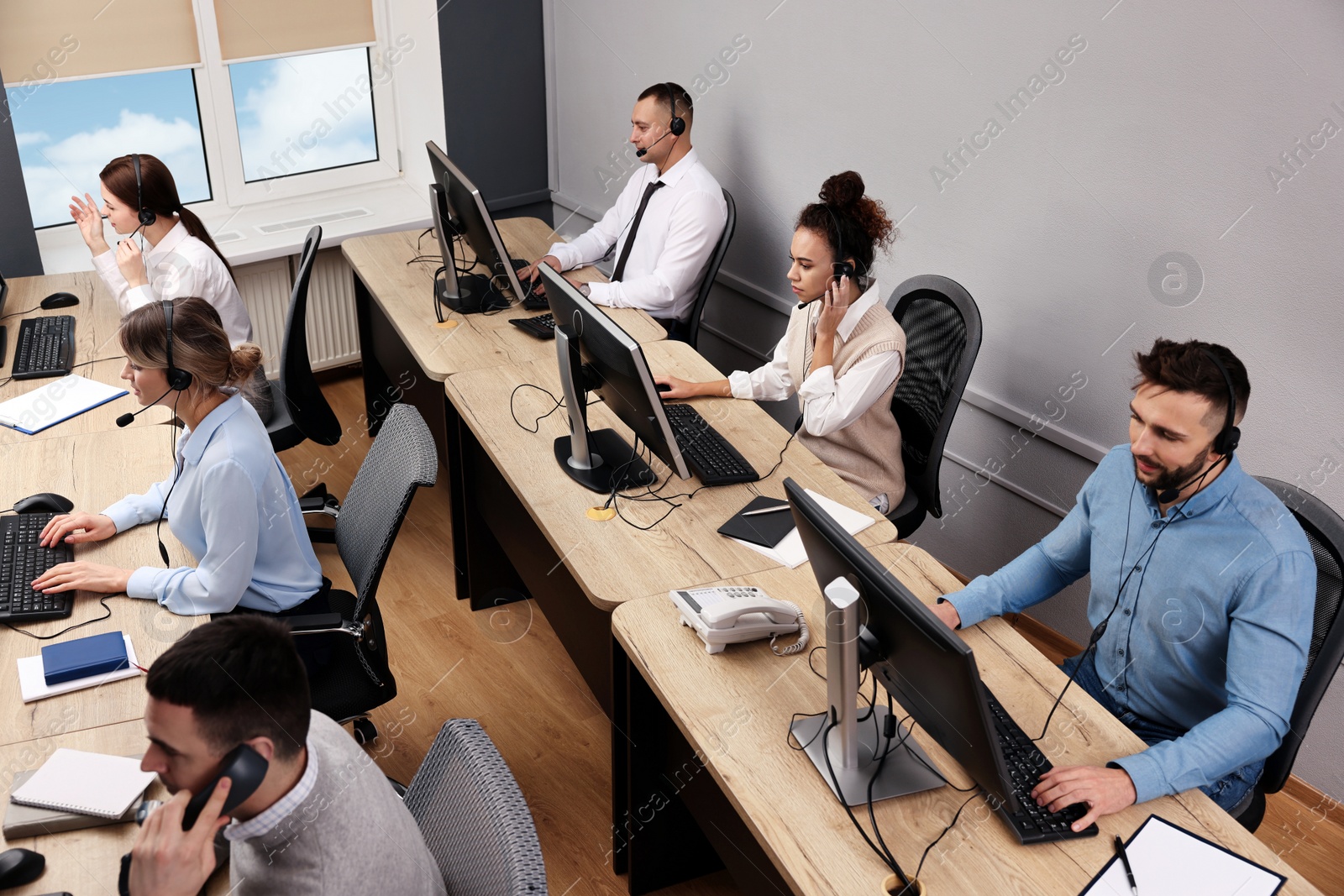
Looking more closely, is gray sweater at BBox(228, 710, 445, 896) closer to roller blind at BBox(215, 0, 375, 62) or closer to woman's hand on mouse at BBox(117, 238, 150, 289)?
woman's hand on mouse at BBox(117, 238, 150, 289)

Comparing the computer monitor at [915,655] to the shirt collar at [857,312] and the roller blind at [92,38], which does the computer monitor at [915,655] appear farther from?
the roller blind at [92,38]

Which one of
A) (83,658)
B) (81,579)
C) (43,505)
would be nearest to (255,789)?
(83,658)

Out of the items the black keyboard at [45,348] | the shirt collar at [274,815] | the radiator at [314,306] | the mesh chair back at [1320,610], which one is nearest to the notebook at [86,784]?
the shirt collar at [274,815]

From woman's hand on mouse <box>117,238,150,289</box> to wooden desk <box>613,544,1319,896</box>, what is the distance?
2.25 m

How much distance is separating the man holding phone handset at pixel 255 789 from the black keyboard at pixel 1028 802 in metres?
0.94

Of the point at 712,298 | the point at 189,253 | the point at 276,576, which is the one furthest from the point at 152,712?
the point at 712,298

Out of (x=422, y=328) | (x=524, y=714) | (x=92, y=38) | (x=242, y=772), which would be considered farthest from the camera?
(x=92, y=38)

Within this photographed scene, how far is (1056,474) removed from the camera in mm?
3066

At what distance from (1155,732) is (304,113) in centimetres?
423

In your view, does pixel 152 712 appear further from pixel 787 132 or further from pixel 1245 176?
pixel 787 132

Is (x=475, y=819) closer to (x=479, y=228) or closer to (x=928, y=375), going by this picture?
(x=928, y=375)

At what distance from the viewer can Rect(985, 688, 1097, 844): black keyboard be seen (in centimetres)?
166

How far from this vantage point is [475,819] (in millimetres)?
1506

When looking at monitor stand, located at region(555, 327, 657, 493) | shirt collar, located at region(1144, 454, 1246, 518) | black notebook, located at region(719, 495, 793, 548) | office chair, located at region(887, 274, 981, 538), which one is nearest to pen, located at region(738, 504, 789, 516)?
black notebook, located at region(719, 495, 793, 548)
